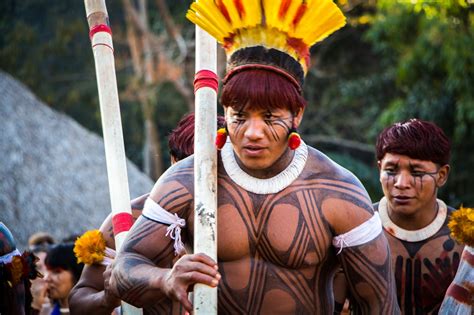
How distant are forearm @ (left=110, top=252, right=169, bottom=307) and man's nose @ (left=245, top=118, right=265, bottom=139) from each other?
70 centimetres

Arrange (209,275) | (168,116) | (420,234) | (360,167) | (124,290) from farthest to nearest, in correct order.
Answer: (168,116) → (360,167) → (420,234) → (124,290) → (209,275)

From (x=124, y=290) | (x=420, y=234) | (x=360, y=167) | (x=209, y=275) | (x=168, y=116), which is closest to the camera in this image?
(x=209, y=275)

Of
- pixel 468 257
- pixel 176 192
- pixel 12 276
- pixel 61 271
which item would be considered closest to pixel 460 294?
pixel 468 257

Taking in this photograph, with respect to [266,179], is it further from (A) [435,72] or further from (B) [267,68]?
(A) [435,72]

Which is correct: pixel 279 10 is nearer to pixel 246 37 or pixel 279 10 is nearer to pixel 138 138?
pixel 246 37

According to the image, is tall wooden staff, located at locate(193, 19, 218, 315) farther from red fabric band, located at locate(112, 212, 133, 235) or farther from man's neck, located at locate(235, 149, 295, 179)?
red fabric band, located at locate(112, 212, 133, 235)

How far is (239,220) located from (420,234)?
1995 mm

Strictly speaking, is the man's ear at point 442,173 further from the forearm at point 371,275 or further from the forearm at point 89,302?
the forearm at point 89,302

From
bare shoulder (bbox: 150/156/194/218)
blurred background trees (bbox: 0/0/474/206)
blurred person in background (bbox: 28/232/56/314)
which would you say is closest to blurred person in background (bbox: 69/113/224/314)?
blurred person in background (bbox: 28/232/56/314)

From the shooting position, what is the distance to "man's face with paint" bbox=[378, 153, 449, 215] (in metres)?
5.71

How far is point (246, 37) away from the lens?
4.14 meters

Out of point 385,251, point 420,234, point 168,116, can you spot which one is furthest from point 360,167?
point 385,251

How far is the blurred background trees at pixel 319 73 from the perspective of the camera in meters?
16.5

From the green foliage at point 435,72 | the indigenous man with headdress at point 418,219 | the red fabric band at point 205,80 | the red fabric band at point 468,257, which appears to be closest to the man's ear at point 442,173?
the indigenous man with headdress at point 418,219
